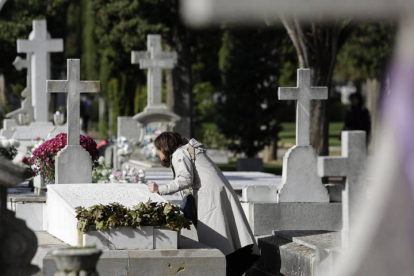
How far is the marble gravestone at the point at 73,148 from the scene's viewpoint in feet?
26.7

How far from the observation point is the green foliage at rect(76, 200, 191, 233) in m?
5.73

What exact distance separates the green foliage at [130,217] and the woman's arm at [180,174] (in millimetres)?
593

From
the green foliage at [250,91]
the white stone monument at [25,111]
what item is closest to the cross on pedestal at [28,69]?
the white stone monument at [25,111]

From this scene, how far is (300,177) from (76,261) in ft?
13.6

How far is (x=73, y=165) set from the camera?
819cm

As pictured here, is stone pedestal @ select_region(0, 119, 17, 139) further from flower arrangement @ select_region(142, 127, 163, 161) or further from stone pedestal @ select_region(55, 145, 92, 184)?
stone pedestal @ select_region(55, 145, 92, 184)

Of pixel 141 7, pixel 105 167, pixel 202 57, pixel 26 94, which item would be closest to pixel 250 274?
pixel 105 167

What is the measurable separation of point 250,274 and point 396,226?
17.6 feet

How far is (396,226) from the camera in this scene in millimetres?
2260

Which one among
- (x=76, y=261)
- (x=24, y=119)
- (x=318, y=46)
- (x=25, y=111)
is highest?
(x=318, y=46)

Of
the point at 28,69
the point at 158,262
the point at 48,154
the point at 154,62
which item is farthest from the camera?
the point at 28,69

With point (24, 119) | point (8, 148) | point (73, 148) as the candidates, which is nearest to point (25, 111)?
point (24, 119)

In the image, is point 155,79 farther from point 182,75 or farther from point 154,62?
point 182,75

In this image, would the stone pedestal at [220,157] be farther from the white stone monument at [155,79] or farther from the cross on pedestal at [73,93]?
the cross on pedestal at [73,93]
